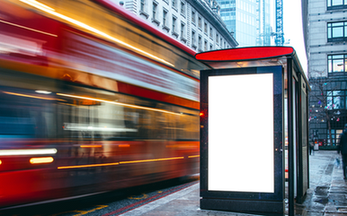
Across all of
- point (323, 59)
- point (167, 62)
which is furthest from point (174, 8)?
point (167, 62)

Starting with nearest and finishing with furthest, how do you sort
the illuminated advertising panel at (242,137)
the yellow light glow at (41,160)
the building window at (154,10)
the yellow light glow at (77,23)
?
the yellow light glow at (41,160), the yellow light glow at (77,23), the illuminated advertising panel at (242,137), the building window at (154,10)

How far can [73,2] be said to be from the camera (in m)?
5.81

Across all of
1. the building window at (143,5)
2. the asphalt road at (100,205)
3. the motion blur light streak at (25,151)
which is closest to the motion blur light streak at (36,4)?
the motion blur light streak at (25,151)

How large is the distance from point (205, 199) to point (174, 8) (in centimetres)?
3567

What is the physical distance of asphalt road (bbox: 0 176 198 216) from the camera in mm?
6074

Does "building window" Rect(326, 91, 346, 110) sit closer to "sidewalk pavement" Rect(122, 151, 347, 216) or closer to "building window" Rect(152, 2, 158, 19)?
"building window" Rect(152, 2, 158, 19)

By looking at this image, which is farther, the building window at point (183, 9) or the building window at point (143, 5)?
the building window at point (183, 9)

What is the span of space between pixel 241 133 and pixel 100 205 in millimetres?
3449

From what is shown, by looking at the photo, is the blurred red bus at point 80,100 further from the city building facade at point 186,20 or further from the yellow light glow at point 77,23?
A: the city building facade at point 186,20

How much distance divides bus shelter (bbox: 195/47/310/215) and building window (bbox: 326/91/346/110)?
34.8 m

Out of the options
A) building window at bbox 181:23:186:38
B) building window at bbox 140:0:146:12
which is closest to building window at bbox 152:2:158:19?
building window at bbox 140:0:146:12

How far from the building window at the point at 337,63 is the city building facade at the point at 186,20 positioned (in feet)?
55.4

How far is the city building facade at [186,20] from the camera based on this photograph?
32.4 metres

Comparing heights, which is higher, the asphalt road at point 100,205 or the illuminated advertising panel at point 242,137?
the illuminated advertising panel at point 242,137
